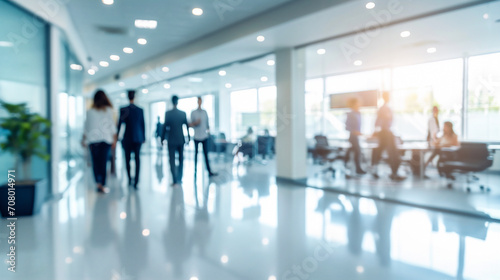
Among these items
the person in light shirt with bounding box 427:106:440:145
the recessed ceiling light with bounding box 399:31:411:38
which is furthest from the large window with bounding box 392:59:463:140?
the recessed ceiling light with bounding box 399:31:411:38

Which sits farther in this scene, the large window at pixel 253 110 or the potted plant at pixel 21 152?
the large window at pixel 253 110

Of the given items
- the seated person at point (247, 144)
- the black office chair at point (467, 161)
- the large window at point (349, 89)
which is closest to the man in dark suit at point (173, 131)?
the large window at point (349, 89)

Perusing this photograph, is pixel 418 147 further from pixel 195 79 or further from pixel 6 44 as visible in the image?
pixel 195 79

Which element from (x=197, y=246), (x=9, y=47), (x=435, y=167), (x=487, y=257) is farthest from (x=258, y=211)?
(x=9, y=47)

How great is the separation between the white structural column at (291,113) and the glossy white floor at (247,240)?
1.59 m

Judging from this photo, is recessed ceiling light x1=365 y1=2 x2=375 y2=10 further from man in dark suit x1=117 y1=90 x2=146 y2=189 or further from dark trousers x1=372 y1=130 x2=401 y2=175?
man in dark suit x1=117 y1=90 x2=146 y2=189

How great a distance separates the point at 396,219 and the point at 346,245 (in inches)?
49.2

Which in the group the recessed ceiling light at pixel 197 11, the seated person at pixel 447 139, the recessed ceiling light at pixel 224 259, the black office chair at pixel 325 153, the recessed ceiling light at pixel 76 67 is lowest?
the recessed ceiling light at pixel 224 259

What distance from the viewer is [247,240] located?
→ 10.2 ft

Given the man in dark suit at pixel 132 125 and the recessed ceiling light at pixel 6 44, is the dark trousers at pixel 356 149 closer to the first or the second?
the man in dark suit at pixel 132 125

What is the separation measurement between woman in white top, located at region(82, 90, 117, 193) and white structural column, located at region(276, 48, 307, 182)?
3.35 metres

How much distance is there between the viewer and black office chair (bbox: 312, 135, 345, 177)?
20.9 feet

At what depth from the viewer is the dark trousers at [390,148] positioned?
5.33 meters

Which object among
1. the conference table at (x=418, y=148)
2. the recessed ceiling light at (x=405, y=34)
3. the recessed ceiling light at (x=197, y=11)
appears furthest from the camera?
the recessed ceiling light at (x=405, y=34)
